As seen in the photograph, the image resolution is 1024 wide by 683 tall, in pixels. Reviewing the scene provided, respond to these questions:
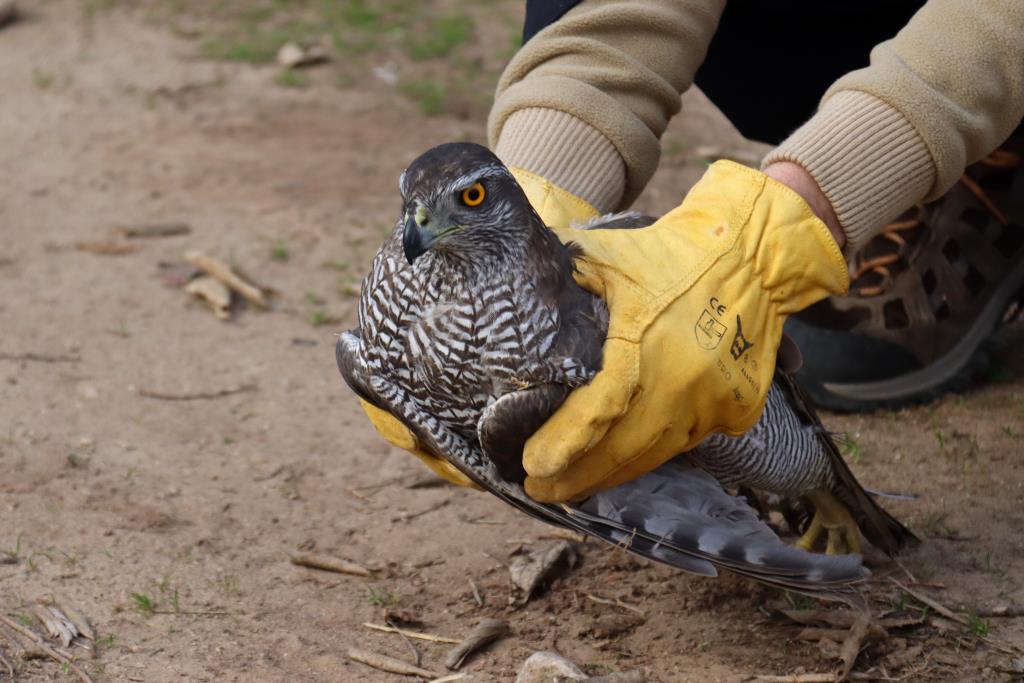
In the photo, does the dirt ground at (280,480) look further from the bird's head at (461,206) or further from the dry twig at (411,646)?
the bird's head at (461,206)

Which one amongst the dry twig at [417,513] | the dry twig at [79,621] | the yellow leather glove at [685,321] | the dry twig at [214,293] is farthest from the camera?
the dry twig at [214,293]

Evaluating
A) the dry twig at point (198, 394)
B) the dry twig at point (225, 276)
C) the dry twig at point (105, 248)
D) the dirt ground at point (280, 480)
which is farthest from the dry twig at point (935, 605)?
the dry twig at point (105, 248)

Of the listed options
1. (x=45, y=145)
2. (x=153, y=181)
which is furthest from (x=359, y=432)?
(x=45, y=145)

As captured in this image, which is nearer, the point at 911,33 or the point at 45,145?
the point at 911,33

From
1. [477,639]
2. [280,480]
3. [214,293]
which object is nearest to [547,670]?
[477,639]

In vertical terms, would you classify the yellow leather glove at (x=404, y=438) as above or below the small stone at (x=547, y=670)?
above

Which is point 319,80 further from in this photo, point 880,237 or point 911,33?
point 911,33

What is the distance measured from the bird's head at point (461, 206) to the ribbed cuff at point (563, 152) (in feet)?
1.92

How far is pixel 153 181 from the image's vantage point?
22.6 feet

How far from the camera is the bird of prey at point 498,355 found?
9.02 ft

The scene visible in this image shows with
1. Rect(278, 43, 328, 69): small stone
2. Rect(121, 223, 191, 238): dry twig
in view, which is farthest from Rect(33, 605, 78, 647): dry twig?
Rect(278, 43, 328, 69): small stone

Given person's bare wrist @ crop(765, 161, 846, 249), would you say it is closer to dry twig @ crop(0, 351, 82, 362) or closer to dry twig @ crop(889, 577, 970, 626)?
dry twig @ crop(889, 577, 970, 626)

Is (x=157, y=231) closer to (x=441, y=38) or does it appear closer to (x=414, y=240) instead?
(x=441, y=38)

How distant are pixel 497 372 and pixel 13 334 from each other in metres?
3.13
